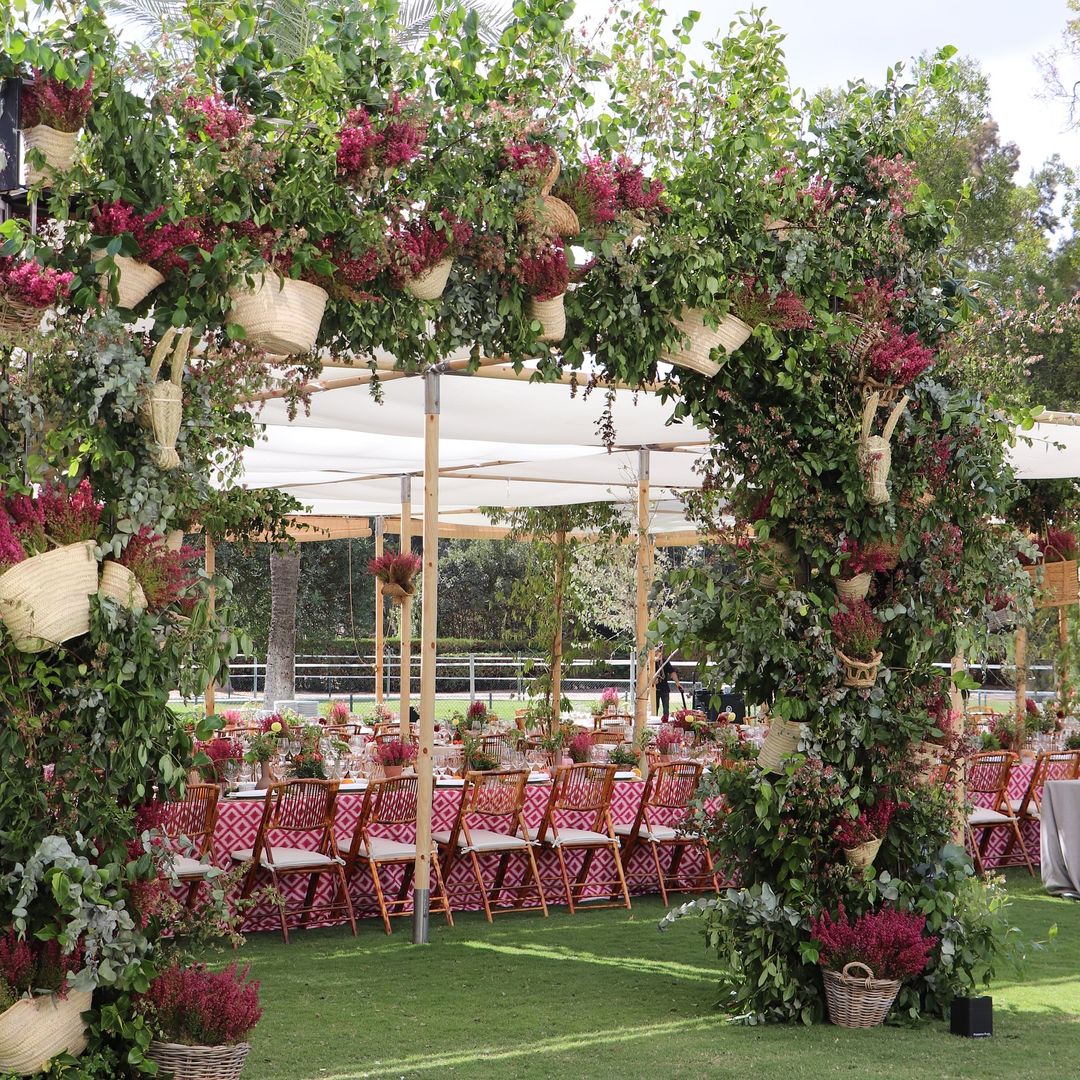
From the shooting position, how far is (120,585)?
→ 12.1 feet

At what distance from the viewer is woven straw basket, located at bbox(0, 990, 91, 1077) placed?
3504 mm

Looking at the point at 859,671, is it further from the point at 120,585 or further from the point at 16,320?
the point at 16,320

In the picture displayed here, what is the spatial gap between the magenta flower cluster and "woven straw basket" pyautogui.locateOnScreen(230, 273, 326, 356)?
478 mm

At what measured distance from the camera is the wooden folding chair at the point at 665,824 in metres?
8.06

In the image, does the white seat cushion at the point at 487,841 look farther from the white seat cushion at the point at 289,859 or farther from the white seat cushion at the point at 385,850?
the white seat cushion at the point at 289,859

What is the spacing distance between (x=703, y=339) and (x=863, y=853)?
2060 millimetres

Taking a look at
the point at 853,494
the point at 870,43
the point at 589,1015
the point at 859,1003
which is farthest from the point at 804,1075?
the point at 870,43

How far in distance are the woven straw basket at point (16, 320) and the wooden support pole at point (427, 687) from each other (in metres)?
3.25

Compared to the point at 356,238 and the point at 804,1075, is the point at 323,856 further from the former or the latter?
the point at 356,238

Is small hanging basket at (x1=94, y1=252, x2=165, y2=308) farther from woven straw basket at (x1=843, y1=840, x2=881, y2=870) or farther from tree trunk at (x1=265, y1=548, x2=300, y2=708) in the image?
tree trunk at (x1=265, y1=548, x2=300, y2=708)

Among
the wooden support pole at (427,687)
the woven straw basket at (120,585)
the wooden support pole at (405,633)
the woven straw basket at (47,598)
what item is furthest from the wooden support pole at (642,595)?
the woven straw basket at (47,598)

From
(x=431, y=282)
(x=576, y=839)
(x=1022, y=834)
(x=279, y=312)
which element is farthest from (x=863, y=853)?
(x=1022, y=834)

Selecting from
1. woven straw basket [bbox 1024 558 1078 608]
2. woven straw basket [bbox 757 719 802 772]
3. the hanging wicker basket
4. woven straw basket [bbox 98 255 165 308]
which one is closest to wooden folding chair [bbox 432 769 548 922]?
woven straw basket [bbox 757 719 802 772]

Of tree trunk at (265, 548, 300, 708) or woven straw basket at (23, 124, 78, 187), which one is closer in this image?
woven straw basket at (23, 124, 78, 187)
